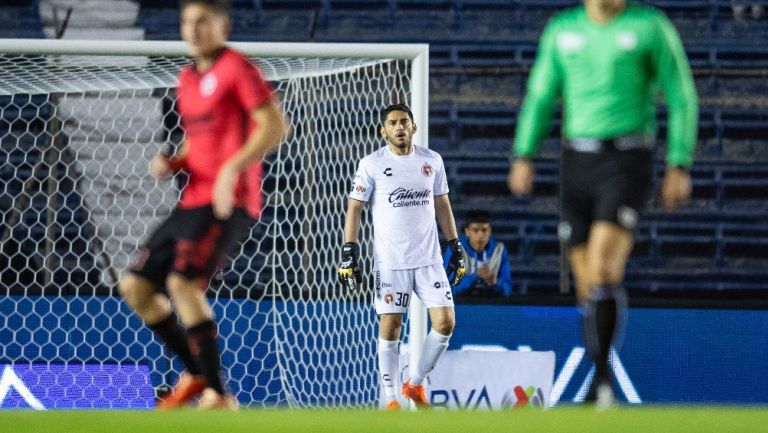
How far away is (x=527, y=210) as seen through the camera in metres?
11.6

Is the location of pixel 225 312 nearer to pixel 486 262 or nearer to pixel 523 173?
pixel 486 262

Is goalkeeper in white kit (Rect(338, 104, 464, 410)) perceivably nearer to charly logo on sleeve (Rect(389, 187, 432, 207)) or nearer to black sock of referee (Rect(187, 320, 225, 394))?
charly logo on sleeve (Rect(389, 187, 432, 207))

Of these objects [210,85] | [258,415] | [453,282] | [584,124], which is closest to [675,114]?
A: [584,124]

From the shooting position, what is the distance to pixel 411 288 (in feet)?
25.2

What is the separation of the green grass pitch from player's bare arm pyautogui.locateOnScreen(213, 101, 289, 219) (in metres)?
0.85

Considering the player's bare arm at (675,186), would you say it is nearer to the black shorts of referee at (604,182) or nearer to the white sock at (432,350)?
the black shorts of referee at (604,182)

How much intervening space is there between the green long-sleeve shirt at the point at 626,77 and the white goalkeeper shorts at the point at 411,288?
2.78 metres

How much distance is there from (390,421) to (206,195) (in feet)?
5.15

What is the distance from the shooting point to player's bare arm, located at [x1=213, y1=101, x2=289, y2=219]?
4.34m

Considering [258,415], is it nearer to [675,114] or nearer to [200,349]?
[200,349]

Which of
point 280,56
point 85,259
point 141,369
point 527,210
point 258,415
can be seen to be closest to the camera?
point 258,415

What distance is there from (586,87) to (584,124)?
0.48ft

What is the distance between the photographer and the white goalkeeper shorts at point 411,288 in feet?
25.0

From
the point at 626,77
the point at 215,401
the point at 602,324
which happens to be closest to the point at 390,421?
the point at 215,401
